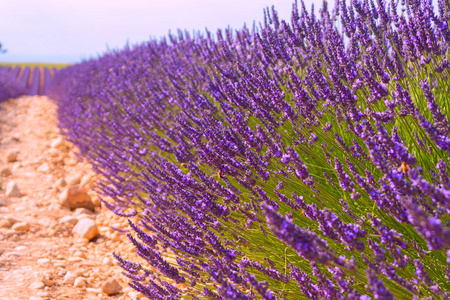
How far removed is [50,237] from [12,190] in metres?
1.63

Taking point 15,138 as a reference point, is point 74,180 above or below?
above

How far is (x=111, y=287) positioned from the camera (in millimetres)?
2904

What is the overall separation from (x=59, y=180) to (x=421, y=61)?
495 centimetres

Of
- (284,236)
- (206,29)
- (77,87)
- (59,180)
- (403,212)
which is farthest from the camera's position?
(77,87)

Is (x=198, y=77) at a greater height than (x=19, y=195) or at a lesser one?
greater

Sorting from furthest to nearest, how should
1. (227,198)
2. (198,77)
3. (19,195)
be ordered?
(19,195) → (198,77) → (227,198)

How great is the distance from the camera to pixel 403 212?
4.09 ft

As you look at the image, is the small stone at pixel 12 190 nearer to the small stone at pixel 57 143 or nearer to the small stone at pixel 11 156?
the small stone at pixel 11 156

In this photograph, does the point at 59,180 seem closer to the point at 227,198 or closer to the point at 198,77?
the point at 198,77

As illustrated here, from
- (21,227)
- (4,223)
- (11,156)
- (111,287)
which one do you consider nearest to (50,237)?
(21,227)

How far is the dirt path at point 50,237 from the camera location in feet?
9.70

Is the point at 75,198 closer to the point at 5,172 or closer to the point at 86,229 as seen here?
the point at 86,229

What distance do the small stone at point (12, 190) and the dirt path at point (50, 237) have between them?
3 centimetres

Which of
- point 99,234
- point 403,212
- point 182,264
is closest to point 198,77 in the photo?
point 99,234
